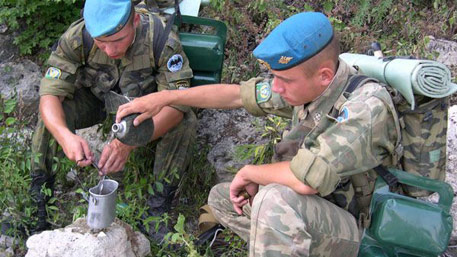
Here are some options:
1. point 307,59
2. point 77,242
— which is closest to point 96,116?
point 77,242

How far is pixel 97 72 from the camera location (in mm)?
4039

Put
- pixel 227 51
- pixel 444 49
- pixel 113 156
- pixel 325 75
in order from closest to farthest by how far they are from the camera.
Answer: pixel 325 75
pixel 113 156
pixel 444 49
pixel 227 51

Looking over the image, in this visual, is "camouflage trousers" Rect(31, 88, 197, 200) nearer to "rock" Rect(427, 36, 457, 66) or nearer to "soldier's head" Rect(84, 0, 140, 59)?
"soldier's head" Rect(84, 0, 140, 59)

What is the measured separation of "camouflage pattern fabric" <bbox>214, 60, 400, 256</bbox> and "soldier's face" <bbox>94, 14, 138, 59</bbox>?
137 cm

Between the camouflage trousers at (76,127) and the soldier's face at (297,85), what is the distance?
1298 mm

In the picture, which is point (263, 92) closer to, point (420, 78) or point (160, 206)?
point (420, 78)

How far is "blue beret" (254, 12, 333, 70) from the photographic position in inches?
104

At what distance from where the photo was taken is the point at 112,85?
4.03 metres

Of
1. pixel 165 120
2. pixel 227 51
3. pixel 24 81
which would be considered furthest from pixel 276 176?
pixel 24 81

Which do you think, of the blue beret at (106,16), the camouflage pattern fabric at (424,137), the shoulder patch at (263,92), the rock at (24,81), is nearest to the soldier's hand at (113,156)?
the blue beret at (106,16)

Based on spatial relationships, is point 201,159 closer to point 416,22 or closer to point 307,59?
point 307,59

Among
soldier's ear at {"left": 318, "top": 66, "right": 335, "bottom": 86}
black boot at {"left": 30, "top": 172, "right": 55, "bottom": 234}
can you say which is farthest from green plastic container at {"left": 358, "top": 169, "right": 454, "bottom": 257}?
black boot at {"left": 30, "top": 172, "right": 55, "bottom": 234}

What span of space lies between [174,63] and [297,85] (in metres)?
1.33

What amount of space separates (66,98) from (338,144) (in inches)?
88.8
